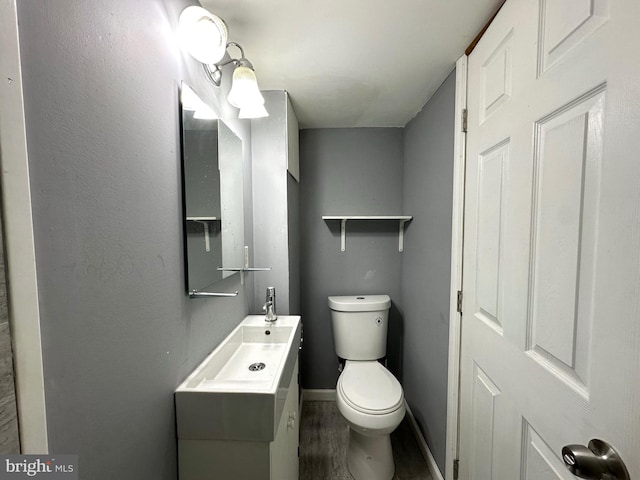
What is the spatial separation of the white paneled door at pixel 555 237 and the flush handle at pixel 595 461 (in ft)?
0.06

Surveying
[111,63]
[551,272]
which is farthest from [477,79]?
[111,63]

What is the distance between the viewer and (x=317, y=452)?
164cm

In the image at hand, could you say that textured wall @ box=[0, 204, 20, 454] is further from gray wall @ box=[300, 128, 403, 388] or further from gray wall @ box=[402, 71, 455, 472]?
gray wall @ box=[300, 128, 403, 388]

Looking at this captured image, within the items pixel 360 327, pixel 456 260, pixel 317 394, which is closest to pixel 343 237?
pixel 360 327

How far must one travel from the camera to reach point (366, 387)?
1.53 meters

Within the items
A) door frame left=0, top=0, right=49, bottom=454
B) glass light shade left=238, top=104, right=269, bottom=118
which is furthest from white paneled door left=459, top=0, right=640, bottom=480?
door frame left=0, top=0, right=49, bottom=454

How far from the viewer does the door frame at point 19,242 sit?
1.21 feet

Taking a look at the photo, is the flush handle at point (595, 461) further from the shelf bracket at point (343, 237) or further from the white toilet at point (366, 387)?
the shelf bracket at point (343, 237)

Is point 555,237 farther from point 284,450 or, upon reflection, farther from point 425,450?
point 425,450

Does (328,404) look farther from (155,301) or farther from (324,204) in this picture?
(155,301)

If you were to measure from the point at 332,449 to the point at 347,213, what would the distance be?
5.44ft

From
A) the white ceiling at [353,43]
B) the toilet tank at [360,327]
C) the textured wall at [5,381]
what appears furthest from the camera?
the toilet tank at [360,327]

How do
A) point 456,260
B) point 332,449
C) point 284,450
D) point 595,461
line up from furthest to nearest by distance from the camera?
point 332,449 → point 456,260 → point 284,450 → point 595,461

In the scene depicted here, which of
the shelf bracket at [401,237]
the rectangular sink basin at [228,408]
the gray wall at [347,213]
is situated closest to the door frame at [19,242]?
the rectangular sink basin at [228,408]
